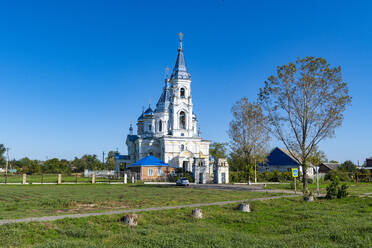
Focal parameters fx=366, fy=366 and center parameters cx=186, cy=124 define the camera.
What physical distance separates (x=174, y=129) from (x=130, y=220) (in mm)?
53333

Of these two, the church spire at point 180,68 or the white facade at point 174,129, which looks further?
the church spire at point 180,68

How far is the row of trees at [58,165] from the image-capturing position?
8850 cm

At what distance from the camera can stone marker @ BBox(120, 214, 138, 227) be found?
13.3 meters

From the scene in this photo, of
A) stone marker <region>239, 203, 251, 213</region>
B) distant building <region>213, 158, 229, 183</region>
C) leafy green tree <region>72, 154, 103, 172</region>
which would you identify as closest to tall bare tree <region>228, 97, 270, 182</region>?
distant building <region>213, 158, 229, 183</region>

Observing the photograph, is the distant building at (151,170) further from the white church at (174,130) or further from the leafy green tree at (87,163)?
the leafy green tree at (87,163)

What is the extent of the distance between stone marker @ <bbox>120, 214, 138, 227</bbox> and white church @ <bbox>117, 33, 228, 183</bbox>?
150 ft

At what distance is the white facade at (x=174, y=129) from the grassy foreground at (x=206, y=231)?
44.2m

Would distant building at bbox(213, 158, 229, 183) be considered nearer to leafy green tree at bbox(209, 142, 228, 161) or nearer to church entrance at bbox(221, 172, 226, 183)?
church entrance at bbox(221, 172, 226, 183)

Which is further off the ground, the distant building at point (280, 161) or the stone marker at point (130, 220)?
the distant building at point (280, 161)

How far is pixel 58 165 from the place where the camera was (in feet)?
301

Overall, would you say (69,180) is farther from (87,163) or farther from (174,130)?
(87,163)

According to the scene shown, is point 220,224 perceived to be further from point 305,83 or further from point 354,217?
point 305,83

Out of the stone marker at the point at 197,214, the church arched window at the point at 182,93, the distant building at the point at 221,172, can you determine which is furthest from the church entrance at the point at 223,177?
the stone marker at the point at 197,214

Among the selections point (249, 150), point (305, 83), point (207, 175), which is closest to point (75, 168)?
point (207, 175)
